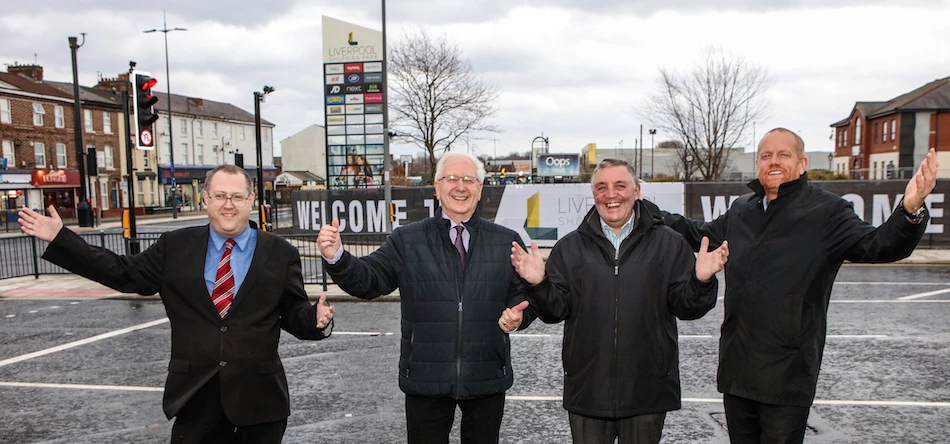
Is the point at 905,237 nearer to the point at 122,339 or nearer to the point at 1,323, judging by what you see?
the point at 122,339

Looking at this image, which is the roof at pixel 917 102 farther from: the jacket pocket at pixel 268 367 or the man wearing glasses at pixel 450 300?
the jacket pocket at pixel 268 367

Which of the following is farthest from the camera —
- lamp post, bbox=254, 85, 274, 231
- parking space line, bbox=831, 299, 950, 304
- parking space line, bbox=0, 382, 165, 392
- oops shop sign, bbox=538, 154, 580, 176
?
oops shop sign, bbox=538, 154, 580, 176

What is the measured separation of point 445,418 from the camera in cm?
363

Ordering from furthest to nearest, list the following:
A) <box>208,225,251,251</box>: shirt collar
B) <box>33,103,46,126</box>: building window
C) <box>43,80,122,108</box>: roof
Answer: <box>43,80,122,108</box>: roof
<box>33,103,46,126</box>: building window
<box>208,225,251,251</box>: shirt collar

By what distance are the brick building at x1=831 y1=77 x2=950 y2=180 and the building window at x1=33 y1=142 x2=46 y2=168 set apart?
54904 millimetres

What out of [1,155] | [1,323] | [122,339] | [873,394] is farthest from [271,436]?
[1,155]

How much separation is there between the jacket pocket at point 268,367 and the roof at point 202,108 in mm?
57619

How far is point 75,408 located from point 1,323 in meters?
5.76

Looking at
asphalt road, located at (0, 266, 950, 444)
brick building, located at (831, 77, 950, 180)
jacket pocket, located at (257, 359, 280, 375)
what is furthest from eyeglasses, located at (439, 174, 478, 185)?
brick building, located at (831, 77, 950, 180)

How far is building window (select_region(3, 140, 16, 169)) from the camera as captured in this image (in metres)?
40.8

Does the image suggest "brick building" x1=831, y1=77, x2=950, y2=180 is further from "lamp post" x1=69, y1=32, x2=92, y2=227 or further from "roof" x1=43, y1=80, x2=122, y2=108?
"roof" x1=43, y1=80, x2=122, y2=108

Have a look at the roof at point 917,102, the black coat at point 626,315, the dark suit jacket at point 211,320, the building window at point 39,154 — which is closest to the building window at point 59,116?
the building window at point 39,154

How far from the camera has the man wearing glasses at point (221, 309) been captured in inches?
129

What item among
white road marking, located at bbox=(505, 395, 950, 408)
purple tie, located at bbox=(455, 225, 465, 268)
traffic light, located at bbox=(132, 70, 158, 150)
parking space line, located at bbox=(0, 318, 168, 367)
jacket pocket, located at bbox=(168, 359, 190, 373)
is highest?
traffic light, located at bbox=(132, 70, 158, 150)
